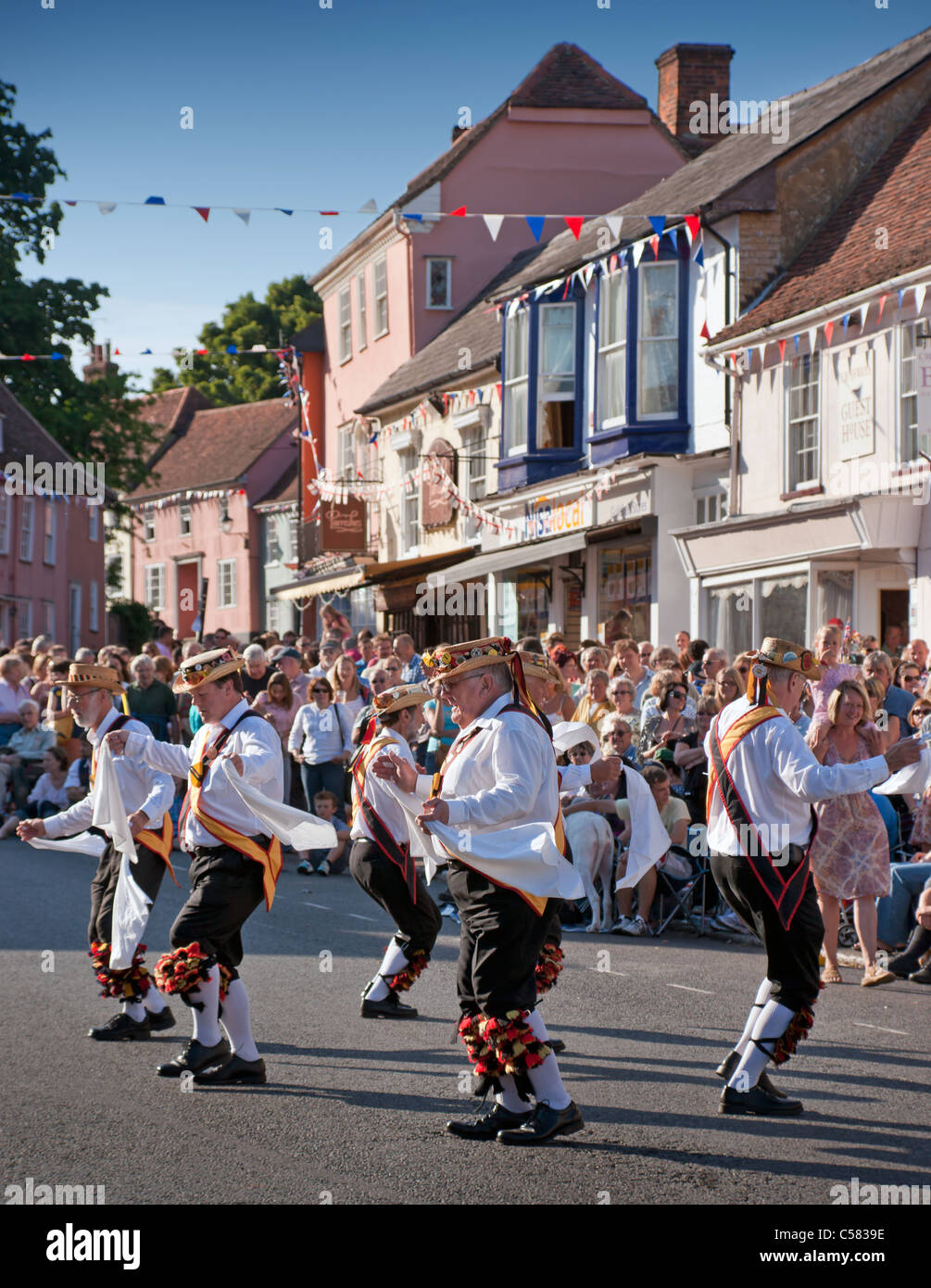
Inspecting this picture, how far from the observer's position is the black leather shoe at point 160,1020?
8797 millimetres

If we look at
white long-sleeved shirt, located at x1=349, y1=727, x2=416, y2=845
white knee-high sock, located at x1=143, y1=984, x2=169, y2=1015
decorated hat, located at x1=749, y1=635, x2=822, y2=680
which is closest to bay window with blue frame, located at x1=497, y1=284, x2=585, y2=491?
white long-sleeved shirt, located at x1=349, y1=727, x2=416, y2=845

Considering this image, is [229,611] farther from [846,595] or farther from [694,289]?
[846,595]

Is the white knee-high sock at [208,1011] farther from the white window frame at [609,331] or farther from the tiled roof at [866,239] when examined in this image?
the white window frame at [609,331]

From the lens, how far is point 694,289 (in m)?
23.6

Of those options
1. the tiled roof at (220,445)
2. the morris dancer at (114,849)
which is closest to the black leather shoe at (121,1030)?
the morris dancer at (114,849)

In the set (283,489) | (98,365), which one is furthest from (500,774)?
(98,365)

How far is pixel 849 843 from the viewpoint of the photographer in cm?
1045

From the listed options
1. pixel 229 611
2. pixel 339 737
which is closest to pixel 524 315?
pixel 339 737

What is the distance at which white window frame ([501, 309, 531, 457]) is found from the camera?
2738 centimetres

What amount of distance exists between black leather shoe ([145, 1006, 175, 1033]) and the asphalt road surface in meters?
A: 0.12

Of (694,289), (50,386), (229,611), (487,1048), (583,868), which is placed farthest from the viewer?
(229,611)

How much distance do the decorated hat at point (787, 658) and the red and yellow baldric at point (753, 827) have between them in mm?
195

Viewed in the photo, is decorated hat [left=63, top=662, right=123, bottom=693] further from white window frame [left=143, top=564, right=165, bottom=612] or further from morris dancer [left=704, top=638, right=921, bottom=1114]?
white window frame [left=143, top=564, right=165, bottom=612]
